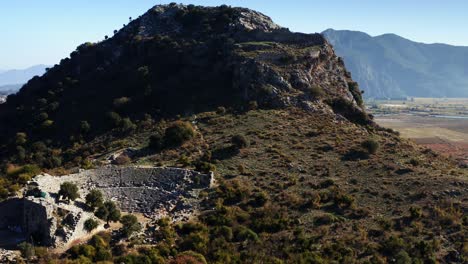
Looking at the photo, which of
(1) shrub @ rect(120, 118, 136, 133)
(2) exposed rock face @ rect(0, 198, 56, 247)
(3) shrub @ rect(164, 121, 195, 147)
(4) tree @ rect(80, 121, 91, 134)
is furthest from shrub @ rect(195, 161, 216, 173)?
(4) tree @ rect(80, 121, 91, 134)

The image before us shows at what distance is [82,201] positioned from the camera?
40.3 m

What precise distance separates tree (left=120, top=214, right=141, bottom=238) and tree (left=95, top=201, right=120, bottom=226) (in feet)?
2.61

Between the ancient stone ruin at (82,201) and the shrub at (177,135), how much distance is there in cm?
1024

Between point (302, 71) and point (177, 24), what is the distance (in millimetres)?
33064

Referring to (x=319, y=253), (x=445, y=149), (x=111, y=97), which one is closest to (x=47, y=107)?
(x=111, y=97)

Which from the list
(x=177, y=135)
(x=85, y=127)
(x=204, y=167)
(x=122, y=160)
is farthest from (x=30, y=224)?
(x=85, y=127)

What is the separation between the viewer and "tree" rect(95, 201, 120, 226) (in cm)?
3859

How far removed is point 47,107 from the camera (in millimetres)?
76188

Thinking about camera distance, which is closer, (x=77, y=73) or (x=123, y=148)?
(x=123, y=148)

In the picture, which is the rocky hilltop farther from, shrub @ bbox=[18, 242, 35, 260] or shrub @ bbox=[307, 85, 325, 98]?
shrub @ bbox=[18, 242, 35, 260]

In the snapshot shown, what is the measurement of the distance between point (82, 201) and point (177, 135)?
1837cm

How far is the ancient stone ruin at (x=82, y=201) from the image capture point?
117 feet

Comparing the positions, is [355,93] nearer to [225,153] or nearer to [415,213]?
[225,153]

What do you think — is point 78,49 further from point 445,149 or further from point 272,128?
point 445,149
